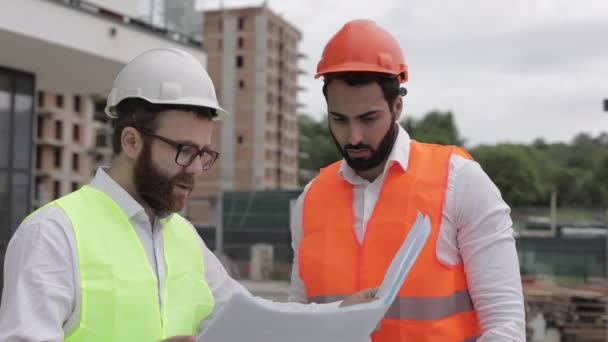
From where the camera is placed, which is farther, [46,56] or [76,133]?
[76,133]

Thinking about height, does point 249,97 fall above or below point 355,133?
above

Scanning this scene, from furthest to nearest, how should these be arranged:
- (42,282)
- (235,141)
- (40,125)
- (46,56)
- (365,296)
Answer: (235,141), (40,125), (46,56), (365,296), (42,282)

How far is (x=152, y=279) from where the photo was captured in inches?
85.4

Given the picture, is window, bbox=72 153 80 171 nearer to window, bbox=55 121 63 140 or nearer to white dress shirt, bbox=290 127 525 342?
window, bbox=55 121 63 140

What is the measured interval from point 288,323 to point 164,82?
2.94 feet

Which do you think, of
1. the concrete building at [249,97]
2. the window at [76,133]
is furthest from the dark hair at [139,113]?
the concrete building at [249,97]

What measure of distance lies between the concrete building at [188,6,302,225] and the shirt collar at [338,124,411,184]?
222ft

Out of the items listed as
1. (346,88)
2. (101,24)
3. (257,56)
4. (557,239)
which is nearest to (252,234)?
(557,239)

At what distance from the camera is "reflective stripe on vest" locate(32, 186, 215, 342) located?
2.00 metres

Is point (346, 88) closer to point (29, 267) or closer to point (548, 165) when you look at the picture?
point (29, 267)

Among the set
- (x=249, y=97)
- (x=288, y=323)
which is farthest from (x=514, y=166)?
(x=288, y=323)

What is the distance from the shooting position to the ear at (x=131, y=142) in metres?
2.26

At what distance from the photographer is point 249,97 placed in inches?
2908

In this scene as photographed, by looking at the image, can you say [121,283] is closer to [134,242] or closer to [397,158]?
[134,242]
